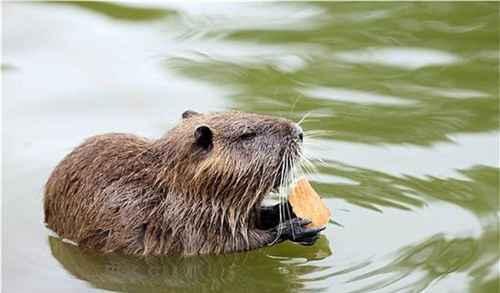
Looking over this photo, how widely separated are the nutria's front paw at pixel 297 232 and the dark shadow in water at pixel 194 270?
81 millimetres

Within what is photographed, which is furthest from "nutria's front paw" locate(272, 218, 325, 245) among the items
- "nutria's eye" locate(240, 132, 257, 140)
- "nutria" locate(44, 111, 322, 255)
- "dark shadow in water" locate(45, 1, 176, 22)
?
"dark shadow in water" locate(45, 1, 176, 22)

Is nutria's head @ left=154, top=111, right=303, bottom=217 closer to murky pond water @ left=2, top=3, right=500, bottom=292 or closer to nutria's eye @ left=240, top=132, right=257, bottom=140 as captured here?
nutria's eye @ left=240, top=132, right=257, bottom=140

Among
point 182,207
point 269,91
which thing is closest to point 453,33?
point 269,91

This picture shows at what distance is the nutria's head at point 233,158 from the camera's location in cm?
548

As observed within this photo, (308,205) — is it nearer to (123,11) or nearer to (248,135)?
(248,135)

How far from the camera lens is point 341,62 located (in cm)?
746

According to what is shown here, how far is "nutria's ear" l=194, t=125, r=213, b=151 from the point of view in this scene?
5.41 meters

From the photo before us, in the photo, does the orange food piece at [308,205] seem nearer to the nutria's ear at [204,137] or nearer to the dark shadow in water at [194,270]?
A: the dark shadow in water at [194,270]

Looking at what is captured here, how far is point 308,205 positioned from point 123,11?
123 inches

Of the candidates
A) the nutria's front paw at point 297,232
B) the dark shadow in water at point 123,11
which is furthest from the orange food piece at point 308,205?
the dark shadow in water at point 123,11

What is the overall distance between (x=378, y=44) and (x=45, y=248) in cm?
273

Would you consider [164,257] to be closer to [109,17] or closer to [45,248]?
[45,248]

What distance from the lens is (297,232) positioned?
5570 millimetres

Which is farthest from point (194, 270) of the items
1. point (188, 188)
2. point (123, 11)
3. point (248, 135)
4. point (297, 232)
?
point (123, 11)
